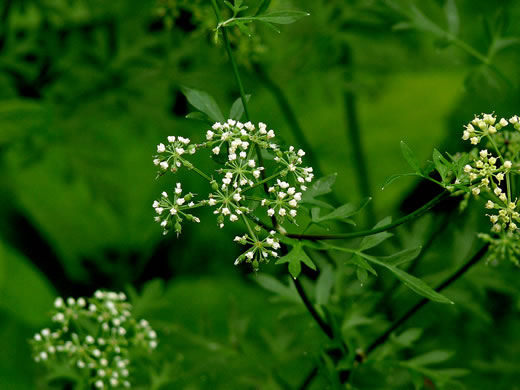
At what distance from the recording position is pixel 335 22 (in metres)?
3.16

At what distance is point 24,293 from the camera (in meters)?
3.70

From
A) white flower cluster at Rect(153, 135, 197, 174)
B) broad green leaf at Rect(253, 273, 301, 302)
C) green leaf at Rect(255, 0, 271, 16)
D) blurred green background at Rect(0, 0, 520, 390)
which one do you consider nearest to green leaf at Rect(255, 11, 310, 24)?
green leaf at Rect(255, 0, 271, 16)

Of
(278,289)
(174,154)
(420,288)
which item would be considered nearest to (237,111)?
(174,154)

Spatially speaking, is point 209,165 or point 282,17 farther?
point 209,165

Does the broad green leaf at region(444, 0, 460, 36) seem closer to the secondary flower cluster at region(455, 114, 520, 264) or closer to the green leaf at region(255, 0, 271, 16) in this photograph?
the secondary flower cluster at region(455, 114, 520, 264)

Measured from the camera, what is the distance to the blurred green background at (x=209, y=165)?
2652mm

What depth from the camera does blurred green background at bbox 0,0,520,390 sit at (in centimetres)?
265

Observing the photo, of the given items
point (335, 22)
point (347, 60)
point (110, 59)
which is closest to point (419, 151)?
point (347, 60)

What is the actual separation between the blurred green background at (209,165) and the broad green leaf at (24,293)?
1 centimetres

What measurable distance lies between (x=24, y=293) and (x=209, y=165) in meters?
1.56

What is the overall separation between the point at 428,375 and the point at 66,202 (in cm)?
316

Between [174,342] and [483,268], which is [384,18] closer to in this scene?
[483,268]

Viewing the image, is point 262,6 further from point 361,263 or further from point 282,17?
point 361,263

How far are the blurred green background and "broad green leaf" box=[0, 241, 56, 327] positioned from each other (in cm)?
1
